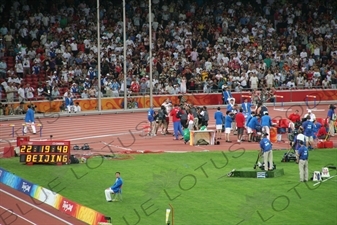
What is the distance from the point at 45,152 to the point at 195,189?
6303 millimetres

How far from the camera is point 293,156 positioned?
3631cm

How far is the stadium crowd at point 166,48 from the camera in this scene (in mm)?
49062

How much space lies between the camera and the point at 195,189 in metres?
31.9

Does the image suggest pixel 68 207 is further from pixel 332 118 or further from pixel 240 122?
pixel 332 118

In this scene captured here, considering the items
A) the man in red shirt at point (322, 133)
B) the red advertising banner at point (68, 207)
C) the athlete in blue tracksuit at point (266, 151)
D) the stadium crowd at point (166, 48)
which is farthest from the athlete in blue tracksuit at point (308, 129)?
the stadium crowd at point (166, 48)

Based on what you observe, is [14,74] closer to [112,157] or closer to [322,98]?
[112,157]

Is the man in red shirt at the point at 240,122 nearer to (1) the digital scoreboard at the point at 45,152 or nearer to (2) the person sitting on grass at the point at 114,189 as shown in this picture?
(1) the digital scoreboard at the point at 45,152

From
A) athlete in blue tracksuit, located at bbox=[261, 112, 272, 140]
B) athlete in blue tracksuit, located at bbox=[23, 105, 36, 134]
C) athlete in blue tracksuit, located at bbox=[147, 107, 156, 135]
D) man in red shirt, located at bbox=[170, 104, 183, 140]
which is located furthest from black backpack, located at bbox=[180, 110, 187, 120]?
athlete in blue tracksuit, located at bbox=[23, 105, 36, 134]

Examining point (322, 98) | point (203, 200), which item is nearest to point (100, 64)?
point (322, 98)

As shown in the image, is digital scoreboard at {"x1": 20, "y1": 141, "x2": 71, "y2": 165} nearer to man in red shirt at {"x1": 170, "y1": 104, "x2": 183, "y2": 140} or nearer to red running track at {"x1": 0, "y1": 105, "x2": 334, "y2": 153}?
red running track at {"x1": 0, "y1": 105, "x2": 334, "y2": 153}

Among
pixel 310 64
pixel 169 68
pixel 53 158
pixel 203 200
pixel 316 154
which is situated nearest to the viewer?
pixel 203 200

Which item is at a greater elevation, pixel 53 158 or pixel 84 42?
pixel 84 42

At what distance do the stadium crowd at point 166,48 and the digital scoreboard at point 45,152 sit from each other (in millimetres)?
11192

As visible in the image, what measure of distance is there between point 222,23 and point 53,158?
2295cm
